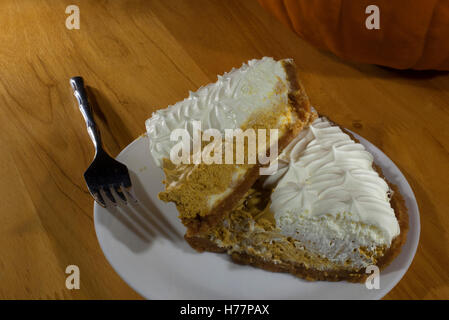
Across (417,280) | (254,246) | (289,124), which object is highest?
(289,124)

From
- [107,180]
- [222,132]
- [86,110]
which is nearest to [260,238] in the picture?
[222,132]

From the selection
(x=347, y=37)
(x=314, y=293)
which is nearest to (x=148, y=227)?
(x=314, y=293)

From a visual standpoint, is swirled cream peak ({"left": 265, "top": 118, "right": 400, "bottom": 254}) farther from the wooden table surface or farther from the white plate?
the wooden table surface

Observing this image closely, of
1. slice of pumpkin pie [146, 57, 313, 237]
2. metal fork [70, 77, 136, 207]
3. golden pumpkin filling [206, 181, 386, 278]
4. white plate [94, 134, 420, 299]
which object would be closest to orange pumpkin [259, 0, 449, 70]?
slice of pumpkin pie [146, 57, 313, 237]

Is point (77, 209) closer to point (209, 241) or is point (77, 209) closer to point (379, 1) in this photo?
point (209, 241)

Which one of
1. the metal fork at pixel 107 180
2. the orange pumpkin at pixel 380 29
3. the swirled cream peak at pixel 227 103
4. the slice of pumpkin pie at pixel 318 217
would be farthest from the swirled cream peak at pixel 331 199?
the orange pumpkin at pixel 380 29
